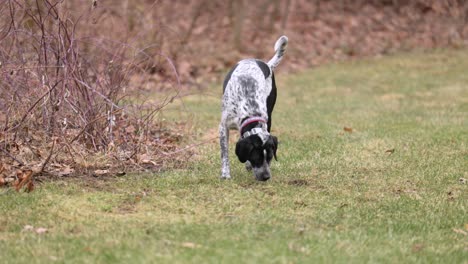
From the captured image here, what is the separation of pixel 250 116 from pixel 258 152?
38cm

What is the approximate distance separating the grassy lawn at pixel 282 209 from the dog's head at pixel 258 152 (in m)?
0.14

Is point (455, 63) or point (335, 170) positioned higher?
point (335, 170)

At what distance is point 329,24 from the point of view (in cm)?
2169

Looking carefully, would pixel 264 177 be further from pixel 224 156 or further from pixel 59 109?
pixel 59 109

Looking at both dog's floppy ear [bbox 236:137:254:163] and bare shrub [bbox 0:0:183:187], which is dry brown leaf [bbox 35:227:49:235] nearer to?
bare shrub [bbox 0:0:183:187]

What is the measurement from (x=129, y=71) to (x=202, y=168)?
142 cm

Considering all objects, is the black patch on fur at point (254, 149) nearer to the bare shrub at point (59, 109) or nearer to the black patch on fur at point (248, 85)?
the black patch on fur at point (248, 85)

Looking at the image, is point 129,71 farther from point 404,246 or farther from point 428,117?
point 428,117

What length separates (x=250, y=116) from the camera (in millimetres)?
6820

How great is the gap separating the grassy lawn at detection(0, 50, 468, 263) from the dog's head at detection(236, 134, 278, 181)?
14 cm

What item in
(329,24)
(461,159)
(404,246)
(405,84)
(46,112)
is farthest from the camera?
(329,24)

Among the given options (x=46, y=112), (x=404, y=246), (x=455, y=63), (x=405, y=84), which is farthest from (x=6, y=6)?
(x=455, y=63)

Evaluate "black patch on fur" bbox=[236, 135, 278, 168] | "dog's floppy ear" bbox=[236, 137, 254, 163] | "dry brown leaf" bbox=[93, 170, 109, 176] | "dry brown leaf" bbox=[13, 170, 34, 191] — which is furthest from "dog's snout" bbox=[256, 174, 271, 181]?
"dry brown leaf" bbox=[13, 170, 34, 191]

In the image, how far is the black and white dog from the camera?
6594 millimetres
